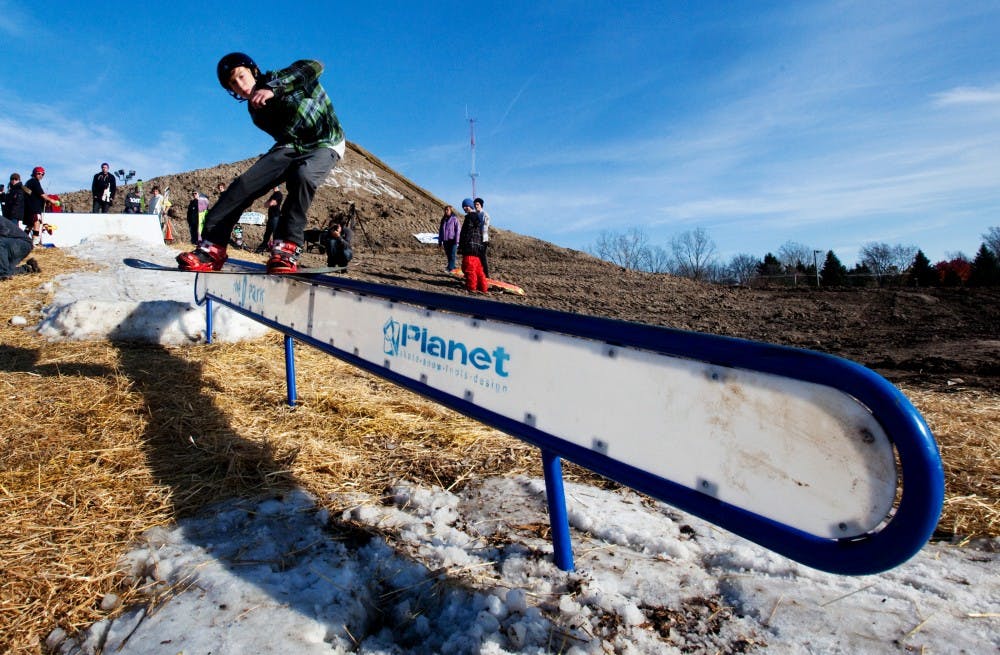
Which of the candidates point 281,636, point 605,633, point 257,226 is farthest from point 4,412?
point 257,226

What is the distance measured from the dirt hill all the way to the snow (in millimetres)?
6098

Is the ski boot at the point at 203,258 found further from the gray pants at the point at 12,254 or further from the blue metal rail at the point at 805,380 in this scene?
the gray pants at the point at 12,254

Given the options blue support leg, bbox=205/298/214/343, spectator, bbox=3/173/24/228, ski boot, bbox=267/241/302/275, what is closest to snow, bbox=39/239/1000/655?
ski boot, bbox=267/241/302/275

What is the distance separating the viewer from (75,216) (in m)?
14.8

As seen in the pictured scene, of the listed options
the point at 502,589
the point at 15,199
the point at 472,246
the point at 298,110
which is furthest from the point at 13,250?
the point at 502,589

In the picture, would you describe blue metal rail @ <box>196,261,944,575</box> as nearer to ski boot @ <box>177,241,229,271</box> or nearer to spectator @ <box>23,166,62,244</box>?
ski boot @ <box>177,241,229,271</box>

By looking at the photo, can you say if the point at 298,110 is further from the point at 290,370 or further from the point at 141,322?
the point at 141,322

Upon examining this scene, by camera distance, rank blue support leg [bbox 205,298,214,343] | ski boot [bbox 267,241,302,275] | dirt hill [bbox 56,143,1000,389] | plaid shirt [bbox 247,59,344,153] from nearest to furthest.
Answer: plaid shirt [bbox 247,59,344,153] < ski boot [bbox 267,241,302,275] < blue support leg [bbox 205,298,214,343] < dirt hill [bbox 56,143,1000,389]

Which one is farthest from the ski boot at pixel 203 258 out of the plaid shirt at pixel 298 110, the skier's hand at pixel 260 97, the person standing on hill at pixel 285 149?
the skier's hand at pixel 260 97

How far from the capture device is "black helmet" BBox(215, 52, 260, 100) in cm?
355

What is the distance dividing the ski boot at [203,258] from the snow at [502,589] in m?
2.03

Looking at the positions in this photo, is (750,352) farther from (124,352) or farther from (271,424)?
(124,352)

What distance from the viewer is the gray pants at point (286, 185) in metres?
3.64

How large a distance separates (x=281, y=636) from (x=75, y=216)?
58.4ft
